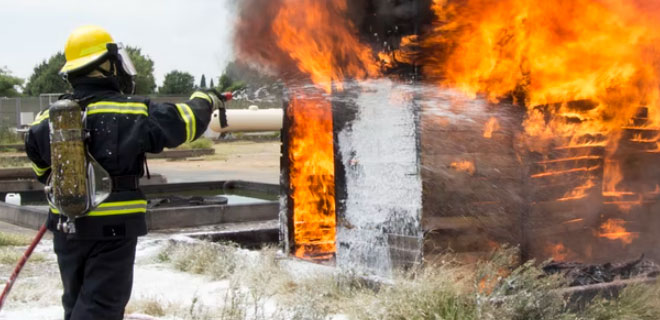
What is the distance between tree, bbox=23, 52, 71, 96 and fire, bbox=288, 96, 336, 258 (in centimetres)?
4880

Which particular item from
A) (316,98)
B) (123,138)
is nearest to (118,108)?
(123,138)

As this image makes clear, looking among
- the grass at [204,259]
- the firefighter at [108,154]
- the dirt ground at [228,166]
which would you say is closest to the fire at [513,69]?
the grass at [204,259]

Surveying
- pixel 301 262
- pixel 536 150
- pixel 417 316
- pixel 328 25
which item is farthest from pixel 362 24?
pixel 417 316

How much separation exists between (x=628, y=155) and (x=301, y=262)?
2.87m

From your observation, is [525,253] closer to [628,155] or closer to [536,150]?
[536,150]

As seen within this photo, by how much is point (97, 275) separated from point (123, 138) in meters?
0.67

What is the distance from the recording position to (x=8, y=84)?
6203cm

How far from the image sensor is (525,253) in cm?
615

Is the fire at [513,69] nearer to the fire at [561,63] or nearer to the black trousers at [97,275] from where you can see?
the fire at [561,63]

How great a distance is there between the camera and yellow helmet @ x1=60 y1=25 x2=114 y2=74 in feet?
13.8

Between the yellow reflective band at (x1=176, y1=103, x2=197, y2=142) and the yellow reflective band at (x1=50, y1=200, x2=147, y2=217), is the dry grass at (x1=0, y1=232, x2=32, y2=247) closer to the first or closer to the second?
the yellow reflective band at (x1=50, y1=200, x2=147, y2=217)

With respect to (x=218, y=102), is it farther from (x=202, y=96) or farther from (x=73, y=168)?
(x=73, y=168)

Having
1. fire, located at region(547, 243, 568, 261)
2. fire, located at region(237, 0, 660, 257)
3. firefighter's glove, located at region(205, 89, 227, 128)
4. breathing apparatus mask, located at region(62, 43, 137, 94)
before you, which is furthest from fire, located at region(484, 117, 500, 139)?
breathing apparatus mask, located at region(62, 43, 137, 94)

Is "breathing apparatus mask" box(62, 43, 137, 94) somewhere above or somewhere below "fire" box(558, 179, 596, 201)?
above
